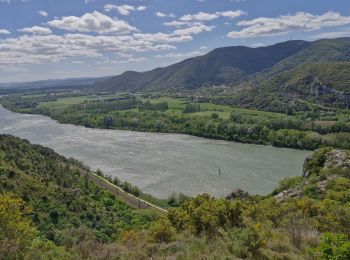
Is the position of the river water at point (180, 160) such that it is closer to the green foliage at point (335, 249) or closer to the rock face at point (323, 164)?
the rock face at point (323, 164)

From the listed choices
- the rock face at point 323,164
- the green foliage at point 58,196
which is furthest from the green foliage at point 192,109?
the rock face at point 323,164

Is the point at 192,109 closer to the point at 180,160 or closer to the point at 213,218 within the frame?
the point at 180,160

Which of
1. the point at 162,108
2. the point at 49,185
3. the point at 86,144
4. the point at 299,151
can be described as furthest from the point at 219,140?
the point at 162,108

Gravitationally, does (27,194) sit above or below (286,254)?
below

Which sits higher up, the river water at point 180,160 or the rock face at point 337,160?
the rock face at point 337,160

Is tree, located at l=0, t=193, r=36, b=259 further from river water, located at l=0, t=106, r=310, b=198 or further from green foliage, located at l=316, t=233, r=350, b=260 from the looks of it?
river water, located at l=0, t=106, r=310, b=198

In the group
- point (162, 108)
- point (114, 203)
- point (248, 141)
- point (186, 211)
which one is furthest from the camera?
point (162, 108)

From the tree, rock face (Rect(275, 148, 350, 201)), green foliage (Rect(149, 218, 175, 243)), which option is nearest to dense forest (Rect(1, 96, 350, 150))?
rock face (Rect(275, 148, 350, 201))

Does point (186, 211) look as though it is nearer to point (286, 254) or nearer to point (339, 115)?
point (286, 254)
